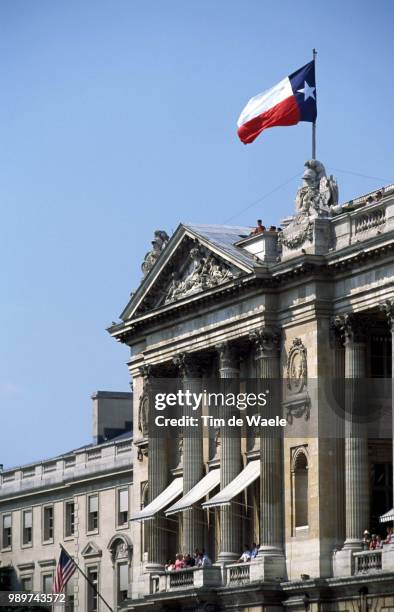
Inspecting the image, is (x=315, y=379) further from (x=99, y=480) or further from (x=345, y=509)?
(x=99, y=480)

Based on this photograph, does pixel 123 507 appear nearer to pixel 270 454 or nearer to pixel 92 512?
pixel 92 512

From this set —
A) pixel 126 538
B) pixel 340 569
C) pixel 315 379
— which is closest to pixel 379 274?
pixel 315 379

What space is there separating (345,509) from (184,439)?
13.5 m

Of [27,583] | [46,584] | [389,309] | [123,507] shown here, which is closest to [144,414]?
[123,507]

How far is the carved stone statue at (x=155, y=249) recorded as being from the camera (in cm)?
11838

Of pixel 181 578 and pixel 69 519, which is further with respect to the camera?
pixel 69 519

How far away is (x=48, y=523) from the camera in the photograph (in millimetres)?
140500

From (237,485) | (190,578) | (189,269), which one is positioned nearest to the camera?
(237,485)

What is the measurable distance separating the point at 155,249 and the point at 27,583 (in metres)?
31.1

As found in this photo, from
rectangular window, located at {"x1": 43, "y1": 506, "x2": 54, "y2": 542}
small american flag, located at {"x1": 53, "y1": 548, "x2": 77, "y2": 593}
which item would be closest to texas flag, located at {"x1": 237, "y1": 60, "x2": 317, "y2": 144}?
small american flag, located at {"x1": 53, "y1": 548, "x2": 77, "y2": 593}

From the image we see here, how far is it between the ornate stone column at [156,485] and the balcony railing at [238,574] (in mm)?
8958

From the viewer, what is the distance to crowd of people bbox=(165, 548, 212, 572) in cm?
10731

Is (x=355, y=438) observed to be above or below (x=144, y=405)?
below

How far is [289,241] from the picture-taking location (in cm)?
10494
